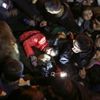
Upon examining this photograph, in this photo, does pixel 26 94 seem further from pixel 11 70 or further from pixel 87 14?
pixel 87 14

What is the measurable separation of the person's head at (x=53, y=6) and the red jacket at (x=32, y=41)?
0.33 meters

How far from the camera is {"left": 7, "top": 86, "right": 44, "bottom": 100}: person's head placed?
2.06 meters

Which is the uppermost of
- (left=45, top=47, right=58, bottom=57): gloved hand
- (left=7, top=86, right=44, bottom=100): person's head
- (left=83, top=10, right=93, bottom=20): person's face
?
(left=83, top=10, right=93, bottom=20): person's face

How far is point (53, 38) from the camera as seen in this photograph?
4504 millimetres

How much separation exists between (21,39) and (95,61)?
3.47ft

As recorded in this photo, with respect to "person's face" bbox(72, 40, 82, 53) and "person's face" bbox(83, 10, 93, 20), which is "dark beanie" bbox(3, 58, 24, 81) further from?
"person's face" bbox(83, 10, 93, 20)

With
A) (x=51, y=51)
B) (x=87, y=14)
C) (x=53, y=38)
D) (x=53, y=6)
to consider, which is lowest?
(x=51, y=51)

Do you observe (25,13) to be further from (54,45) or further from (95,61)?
(95,61)

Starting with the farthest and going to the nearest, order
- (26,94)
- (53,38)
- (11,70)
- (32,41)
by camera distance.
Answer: (53,38) → (32,41) → (11,70) → (26,94)

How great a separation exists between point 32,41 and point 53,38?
1.10 ft

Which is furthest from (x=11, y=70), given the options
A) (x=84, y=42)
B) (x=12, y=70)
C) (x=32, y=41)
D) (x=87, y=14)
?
(x=87, y=14)

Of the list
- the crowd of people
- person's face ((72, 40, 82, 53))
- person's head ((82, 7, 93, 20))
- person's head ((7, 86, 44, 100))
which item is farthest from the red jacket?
person's head ((7, 86, 44, 100))

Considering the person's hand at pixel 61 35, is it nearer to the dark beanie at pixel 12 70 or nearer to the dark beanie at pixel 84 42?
the dark beanie at pixel 84 42

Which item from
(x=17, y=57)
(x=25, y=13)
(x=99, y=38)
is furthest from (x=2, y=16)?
(x=99, y=38)
